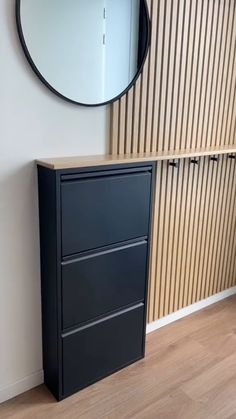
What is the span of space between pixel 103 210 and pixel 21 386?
97 centimetres

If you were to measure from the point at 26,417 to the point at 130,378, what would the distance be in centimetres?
55

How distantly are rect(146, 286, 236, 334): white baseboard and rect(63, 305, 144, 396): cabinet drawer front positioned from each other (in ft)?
0.98

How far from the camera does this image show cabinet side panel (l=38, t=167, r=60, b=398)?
5.08 ft

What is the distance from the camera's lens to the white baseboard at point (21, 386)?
1.79m

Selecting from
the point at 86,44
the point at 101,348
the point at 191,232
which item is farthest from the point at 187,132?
the point at 101,348

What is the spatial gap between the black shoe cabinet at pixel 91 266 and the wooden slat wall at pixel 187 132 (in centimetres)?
27

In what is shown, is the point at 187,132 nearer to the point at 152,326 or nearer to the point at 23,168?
the point at 23,168

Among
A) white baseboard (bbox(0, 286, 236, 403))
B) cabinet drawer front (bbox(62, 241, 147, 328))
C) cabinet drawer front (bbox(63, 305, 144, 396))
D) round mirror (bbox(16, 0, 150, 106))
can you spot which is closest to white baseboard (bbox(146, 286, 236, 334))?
white baseboard (bbox(0, 286, 236, 403))

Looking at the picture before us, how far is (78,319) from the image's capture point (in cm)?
174

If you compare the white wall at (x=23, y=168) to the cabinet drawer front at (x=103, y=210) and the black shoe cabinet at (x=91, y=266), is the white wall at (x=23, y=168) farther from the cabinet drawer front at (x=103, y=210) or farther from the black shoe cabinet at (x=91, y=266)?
the cabinet drawer front at (x=103, y=210)

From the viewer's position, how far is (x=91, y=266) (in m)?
1.71

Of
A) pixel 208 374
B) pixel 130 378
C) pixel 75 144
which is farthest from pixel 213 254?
pixel 75 144

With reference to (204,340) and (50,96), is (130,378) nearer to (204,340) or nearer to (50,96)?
(204,340)

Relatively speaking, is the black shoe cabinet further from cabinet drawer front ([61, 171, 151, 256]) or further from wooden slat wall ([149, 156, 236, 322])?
wooden slat wall ([149, 156, 236, 322])
